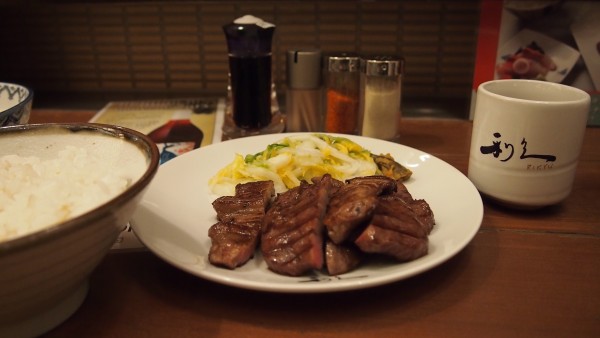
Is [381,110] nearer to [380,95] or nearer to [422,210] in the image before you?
[380,95]

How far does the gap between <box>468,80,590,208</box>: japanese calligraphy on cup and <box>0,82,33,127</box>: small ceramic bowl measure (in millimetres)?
1107

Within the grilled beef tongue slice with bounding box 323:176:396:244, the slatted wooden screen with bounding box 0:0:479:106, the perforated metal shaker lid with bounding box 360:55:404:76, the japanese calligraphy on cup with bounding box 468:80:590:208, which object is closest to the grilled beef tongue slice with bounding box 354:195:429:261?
the grilled beef tongue slice with bounding box 323:176:396:244

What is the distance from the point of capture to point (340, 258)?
845 mm

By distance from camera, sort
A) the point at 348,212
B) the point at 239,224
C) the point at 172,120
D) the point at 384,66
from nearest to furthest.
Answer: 1. the point at 348,212
2. the point at 239,224
3. the point at 384,66
4. the point at 172,120

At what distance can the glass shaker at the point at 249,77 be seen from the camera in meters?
1.63

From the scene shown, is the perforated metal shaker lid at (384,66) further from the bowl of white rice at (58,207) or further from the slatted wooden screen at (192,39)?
the bowl of white rice at (58,207)

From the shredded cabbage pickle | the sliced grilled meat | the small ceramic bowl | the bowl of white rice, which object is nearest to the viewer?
the bowl of white rice

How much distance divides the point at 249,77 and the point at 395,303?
1067 mm

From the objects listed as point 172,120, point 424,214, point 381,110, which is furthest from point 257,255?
point 172,120

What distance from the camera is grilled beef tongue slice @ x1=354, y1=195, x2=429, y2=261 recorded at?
0.82 metres

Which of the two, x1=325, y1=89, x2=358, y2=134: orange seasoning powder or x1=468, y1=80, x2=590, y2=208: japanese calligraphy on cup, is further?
x1=325, y1=89, x2=358, y2=134: orange seasoning powder

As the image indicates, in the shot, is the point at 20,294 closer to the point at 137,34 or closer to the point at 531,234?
the point at 531,234

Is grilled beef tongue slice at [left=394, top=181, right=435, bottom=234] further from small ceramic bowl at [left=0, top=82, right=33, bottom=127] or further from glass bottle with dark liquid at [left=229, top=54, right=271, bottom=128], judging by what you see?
small ceramic bowl at [left=0, top=82, right=33, bottom=127]

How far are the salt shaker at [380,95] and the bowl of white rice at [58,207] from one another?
92 centimetres
